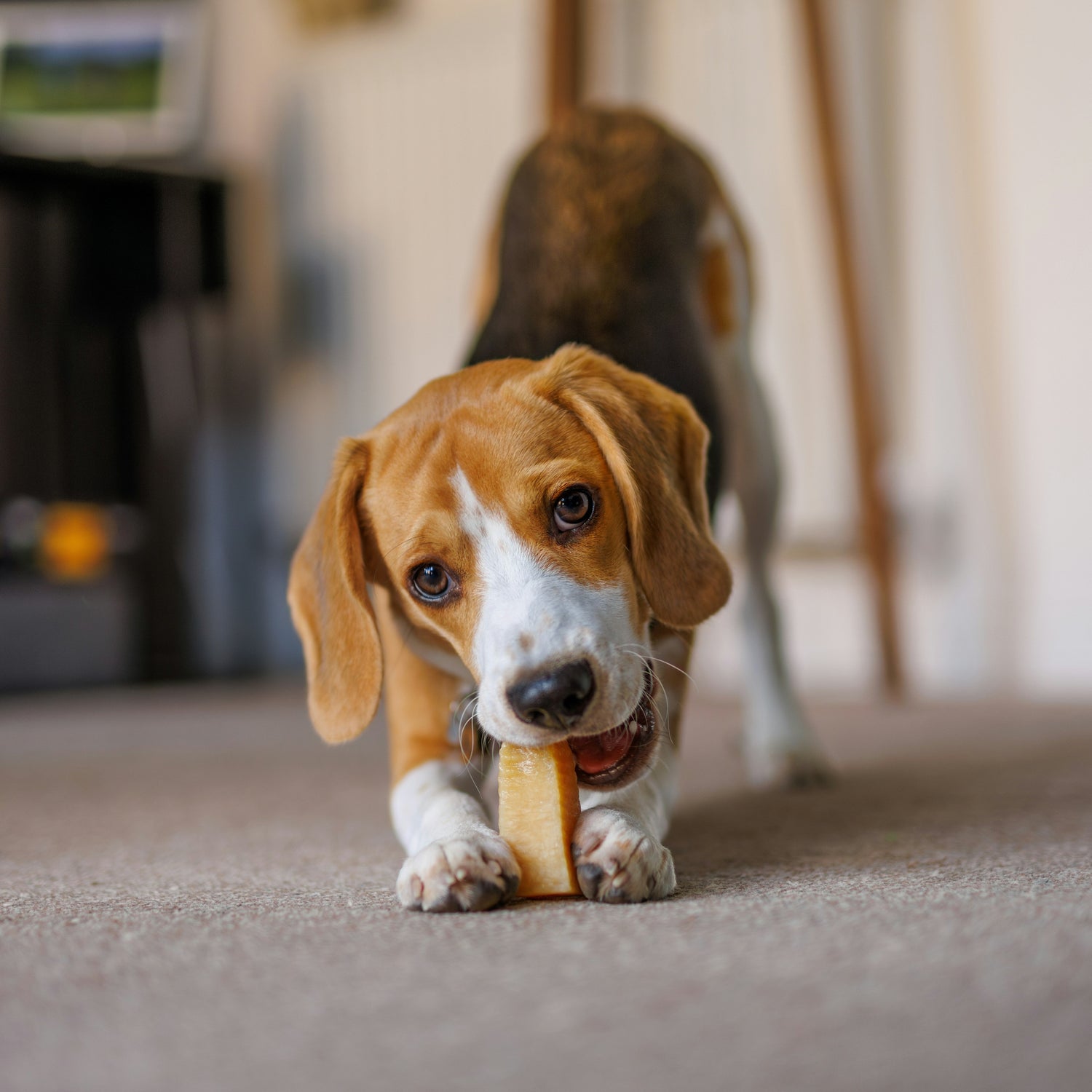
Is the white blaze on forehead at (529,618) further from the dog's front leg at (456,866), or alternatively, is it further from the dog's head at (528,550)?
the dog's front leg at (456,866)

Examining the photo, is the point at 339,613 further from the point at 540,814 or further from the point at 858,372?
the point at 858,372

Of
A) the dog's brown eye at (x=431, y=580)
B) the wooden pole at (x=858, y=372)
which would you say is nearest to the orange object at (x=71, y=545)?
the wooden pole at (x=858, y=372)

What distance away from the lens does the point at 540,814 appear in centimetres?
144

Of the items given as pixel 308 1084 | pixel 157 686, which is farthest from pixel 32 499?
pixel 308 1084

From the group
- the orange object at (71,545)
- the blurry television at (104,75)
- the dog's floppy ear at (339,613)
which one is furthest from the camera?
the blurry television at (104,75)

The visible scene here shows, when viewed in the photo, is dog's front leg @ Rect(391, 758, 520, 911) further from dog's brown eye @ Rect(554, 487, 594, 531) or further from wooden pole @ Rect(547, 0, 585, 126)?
wooden pole @ Rect(547, 0, 585, 126)

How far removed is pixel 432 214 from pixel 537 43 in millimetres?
995

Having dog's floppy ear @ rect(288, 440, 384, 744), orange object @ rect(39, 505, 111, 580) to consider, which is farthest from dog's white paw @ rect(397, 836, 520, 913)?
orange object @ rect(39, 505, 111, 580)

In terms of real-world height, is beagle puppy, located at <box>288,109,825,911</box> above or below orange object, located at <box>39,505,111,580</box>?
above

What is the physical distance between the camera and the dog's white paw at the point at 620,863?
1.39 m

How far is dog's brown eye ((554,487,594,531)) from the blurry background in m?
2.54

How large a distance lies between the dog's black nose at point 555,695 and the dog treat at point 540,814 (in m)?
0.06

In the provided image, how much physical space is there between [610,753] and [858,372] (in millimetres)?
2701

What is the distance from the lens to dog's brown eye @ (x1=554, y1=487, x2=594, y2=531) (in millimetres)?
1634
